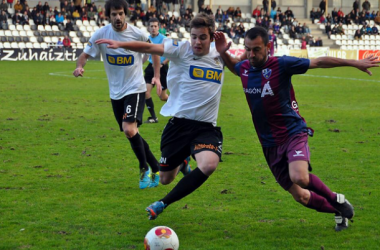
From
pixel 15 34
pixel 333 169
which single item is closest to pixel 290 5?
pixel 15 34

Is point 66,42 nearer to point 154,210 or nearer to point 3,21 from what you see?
point 3,21

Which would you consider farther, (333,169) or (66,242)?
(333,169)

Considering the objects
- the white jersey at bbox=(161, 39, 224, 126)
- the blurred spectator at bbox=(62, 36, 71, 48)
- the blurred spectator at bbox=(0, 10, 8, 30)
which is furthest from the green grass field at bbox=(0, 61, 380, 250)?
the blurred spectator at bbox=(0, 10, 8, 30)

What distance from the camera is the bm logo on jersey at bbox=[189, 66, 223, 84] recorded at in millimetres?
5750

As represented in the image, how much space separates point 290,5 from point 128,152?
4732 centimetres

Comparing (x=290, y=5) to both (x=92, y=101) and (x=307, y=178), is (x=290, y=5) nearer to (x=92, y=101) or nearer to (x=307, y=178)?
(x=92, y=101)

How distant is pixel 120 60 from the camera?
290 inches

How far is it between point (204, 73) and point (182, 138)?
67cm

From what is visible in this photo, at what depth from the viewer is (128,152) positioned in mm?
9352

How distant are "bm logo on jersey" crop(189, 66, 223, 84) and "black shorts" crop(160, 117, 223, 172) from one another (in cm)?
43

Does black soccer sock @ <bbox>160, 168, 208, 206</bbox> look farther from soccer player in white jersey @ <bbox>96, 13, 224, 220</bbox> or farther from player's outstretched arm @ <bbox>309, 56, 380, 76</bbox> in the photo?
player's outstretched arm @ <bbox>309, 56, 380, 76</bbox>

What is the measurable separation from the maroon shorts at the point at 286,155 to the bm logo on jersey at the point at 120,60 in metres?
2.71

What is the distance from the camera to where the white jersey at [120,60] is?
734 centimetres

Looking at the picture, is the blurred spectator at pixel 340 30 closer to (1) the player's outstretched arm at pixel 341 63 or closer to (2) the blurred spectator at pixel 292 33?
(2) the blurred spectator at pixel 292 33
